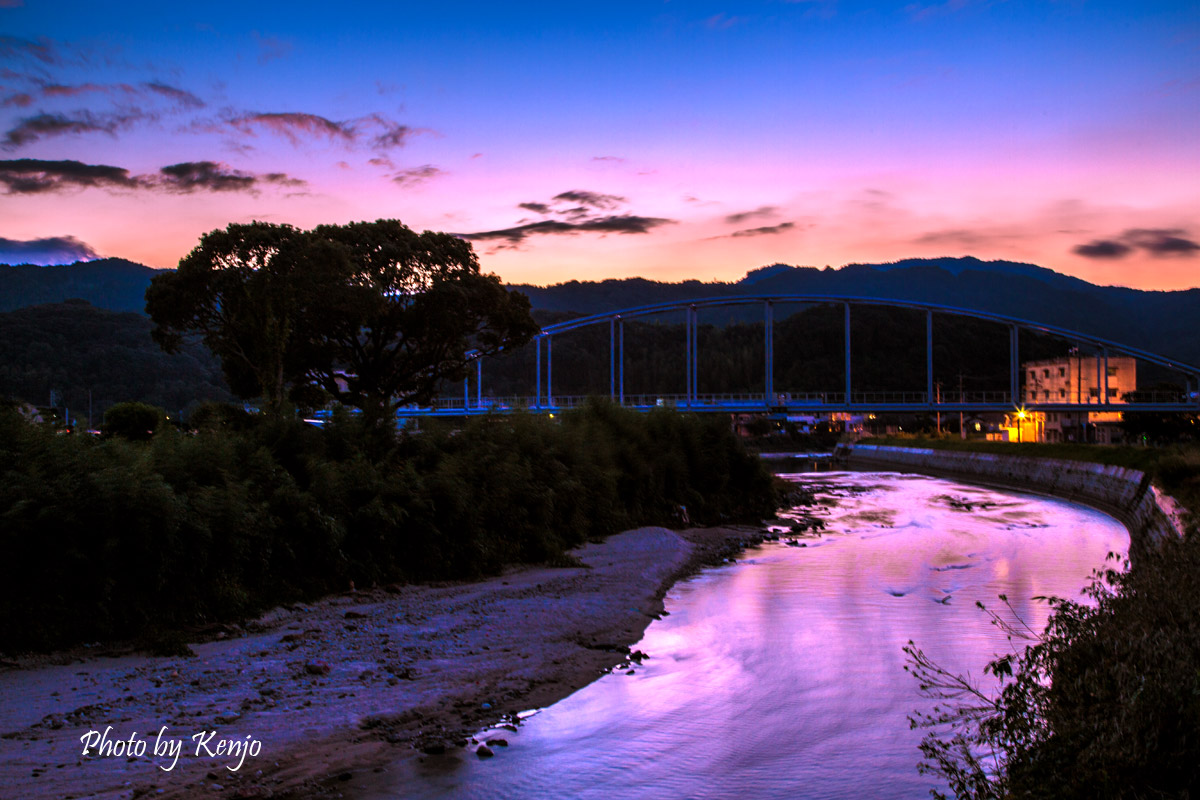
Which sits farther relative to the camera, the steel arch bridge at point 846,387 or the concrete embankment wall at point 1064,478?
the steel arch bridge at point 846,387

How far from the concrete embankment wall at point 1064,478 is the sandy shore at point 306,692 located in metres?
11.6

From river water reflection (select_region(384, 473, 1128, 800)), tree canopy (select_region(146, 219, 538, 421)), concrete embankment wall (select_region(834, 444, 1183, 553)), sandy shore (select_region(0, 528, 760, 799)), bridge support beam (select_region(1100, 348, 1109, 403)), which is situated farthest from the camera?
bridge support beam (select_region(1100, 348, 1109, 403))

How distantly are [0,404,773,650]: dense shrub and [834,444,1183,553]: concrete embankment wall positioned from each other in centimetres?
1209

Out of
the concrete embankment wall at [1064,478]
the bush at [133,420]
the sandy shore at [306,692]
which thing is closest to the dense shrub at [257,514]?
the sandy shore at [306,692]

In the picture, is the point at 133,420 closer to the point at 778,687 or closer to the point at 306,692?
the point at 306,692

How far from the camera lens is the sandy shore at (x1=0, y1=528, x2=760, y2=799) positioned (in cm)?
693

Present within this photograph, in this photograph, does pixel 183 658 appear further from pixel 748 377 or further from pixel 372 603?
pixel 748 377

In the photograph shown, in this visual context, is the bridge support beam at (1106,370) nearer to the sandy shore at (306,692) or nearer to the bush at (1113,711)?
the sandy shore at (306,692)

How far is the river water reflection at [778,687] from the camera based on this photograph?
7.98 metres

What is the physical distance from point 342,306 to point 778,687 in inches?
854

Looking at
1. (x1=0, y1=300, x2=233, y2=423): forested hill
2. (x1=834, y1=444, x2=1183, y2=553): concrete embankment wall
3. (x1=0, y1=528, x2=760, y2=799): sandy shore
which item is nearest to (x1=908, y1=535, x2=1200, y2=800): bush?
(x1=0, y1=528, x2=760, y2=799): sandy shore

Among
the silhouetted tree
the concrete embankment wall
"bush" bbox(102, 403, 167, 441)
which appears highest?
the silhouetted tree

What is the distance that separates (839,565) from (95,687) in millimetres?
16718

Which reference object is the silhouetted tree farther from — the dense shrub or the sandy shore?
the sandy shore
